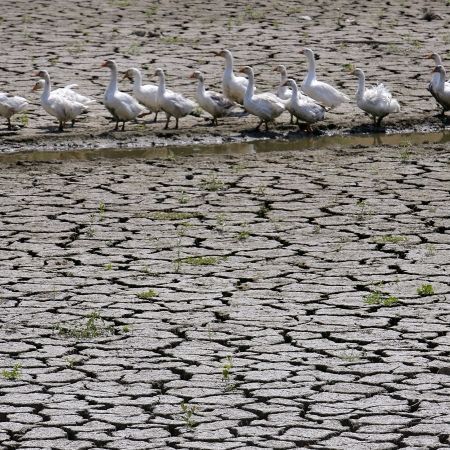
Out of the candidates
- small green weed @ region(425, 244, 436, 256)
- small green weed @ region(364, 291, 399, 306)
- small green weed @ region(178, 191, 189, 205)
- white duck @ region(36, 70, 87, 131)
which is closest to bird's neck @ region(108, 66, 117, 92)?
white duck @ region(36, 70, 87, 131)

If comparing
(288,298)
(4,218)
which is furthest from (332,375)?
(4,218)

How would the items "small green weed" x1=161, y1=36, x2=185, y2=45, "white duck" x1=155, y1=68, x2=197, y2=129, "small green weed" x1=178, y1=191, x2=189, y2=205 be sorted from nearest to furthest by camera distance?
"small green weed" x1=178, y1=191, x2=189, y2=205, "white duck" x1=155, y1=68, x2=197, y2=129, "small green weed" x1=161, y1=36, x2=185, y2=45

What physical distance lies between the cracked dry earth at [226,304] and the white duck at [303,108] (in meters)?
1.24

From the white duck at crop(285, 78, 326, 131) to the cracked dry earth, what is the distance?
4.06ft

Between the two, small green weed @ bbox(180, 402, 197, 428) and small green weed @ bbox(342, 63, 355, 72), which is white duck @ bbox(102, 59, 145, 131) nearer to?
small green weed @ bbox(342, 63, 355, 72)

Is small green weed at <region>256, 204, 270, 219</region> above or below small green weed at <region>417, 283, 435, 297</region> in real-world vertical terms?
below

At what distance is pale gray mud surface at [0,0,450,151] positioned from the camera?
17.7 m

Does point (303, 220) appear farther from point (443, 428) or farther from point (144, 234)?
point (443, 428)

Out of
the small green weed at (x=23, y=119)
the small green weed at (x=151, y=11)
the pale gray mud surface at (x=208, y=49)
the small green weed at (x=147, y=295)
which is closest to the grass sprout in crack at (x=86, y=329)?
the small green weed at (x=147, y=295)

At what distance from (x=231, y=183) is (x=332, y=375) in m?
6.05

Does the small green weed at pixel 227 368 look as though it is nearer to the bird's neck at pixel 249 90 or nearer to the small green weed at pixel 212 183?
the small green weed at pixel 212 183

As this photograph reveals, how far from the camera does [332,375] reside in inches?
352

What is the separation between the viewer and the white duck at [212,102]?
17.4 meters

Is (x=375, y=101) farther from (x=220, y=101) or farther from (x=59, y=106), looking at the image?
(x=59, y=106)
